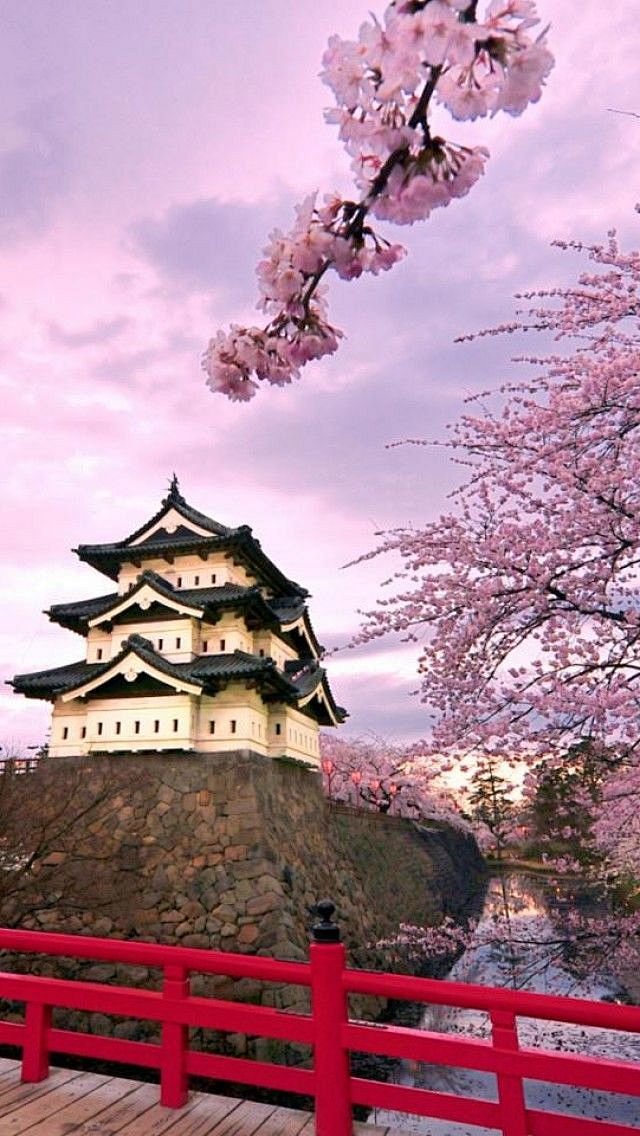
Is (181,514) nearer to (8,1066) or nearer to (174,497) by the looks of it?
(174,497)

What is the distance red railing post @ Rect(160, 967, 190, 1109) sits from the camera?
3172 mm

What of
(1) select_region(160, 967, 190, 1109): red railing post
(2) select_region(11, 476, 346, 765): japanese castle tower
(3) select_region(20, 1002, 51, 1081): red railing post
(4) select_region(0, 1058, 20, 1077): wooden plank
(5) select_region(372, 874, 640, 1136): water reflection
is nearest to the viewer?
(1) select_region(160, 967, 190, 1109): red railing post

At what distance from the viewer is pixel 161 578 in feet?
50.4

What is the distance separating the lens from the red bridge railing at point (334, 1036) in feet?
8.39

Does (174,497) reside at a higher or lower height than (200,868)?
higher

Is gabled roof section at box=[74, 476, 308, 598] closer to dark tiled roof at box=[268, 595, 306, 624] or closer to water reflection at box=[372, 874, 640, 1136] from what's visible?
dark tiled roof at box=[268, 595, 306, 624]

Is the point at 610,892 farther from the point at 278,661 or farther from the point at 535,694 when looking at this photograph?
the point at 535,694

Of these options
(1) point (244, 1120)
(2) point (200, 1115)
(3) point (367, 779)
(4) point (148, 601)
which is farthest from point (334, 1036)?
(3) point (367, 779)

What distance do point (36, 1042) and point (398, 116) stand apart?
459 centimetres

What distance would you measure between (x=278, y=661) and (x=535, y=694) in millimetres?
11763

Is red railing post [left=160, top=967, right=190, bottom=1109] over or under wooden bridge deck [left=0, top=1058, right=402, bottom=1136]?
over

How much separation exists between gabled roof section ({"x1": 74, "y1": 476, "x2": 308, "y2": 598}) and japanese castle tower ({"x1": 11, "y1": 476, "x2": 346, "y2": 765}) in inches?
1.3

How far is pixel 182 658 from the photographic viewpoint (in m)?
14.5

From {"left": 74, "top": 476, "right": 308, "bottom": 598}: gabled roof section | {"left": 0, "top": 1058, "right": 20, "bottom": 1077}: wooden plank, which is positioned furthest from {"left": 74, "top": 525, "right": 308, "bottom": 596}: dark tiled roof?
{"left": 0, "top": 1058, "right": 20, "bottom": 1077}: wooden plank
